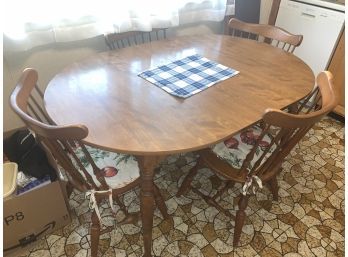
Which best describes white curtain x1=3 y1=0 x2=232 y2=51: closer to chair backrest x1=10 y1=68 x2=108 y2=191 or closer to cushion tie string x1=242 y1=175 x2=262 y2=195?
chair backrest x1=10 y1=68 x2=108 y2=191

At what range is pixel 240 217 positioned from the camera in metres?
1.34

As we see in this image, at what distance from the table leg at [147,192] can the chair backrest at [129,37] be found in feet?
3.41

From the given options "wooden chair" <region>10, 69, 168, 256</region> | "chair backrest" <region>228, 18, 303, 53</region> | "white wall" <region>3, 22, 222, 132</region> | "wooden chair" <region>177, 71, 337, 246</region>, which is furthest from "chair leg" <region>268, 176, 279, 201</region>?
"white wall" <region>3, 22, 222, 132</region>

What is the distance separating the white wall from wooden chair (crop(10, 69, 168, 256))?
73 centimetres

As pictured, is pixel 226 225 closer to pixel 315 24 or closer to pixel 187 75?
pixel 187 75

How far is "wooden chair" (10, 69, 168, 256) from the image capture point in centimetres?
85

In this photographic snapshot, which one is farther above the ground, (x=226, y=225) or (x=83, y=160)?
(x=83, y=160)

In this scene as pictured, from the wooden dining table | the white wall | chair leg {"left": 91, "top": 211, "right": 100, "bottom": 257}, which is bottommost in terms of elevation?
chair leg {"left": 91, "top": 211, "right": 100, "bottom": 257}

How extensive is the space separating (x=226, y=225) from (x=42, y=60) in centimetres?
155

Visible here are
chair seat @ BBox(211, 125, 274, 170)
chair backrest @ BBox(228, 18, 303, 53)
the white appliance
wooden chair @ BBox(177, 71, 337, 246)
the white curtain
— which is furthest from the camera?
the white appliance

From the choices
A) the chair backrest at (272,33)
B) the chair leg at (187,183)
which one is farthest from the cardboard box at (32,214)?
the chair backrest at (272,33)

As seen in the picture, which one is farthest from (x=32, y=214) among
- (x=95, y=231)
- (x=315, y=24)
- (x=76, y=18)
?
(x=315, y=24)

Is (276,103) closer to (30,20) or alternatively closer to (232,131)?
(232,131)

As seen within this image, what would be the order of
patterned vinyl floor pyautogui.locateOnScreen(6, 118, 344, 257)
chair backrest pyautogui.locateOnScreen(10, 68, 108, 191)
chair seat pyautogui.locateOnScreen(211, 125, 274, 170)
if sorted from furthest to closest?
patterned vinyl floor pyautogui.locateOnScreen(6, 118, 344, 257) < chair seat pyautogui.locateOnScreen(211, 125, 274, 170) < chair backrest pyautogui.locateOnScreen(10, 68, 108, 191)
